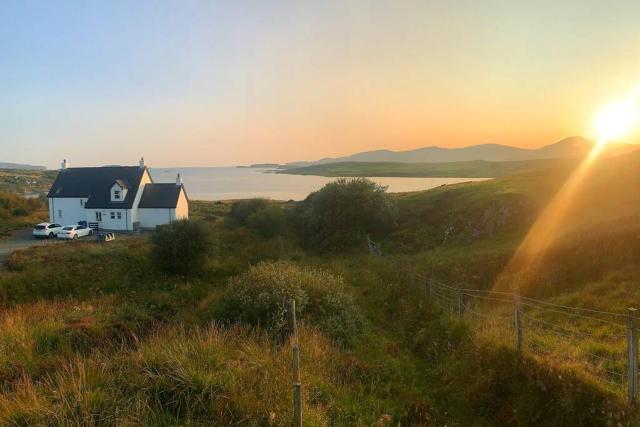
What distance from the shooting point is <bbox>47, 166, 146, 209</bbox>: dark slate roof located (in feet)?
149

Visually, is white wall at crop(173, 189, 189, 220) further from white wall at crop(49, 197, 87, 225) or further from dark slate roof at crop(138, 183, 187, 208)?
white wall at crop(49, 197, 87, 225)

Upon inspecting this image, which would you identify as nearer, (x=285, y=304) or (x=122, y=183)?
(x=285, y=304)

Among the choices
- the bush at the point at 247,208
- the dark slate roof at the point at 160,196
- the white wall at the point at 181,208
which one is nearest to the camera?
the bush at the point at 247,208

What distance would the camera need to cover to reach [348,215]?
34.5 metres

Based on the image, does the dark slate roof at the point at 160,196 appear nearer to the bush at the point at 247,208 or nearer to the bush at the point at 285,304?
the bush at the point at 247,208

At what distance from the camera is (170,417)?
5.80 metres

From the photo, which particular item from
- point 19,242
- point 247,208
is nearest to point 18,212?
point 19,242

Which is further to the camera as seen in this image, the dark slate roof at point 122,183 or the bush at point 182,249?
the dark slate roof at point 122,183

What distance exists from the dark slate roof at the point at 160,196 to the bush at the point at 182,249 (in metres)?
19.3

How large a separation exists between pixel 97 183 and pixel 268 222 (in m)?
23.2

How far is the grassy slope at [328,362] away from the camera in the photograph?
19.8ft

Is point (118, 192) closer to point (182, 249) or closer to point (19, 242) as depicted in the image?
point (19, 242)

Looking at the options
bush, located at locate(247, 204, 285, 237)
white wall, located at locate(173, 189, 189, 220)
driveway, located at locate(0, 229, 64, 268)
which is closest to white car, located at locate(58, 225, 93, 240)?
driveway, located at locate(0, 229, 64, 268)

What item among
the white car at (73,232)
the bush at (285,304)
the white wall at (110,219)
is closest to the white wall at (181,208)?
the white wall at (110,219)
